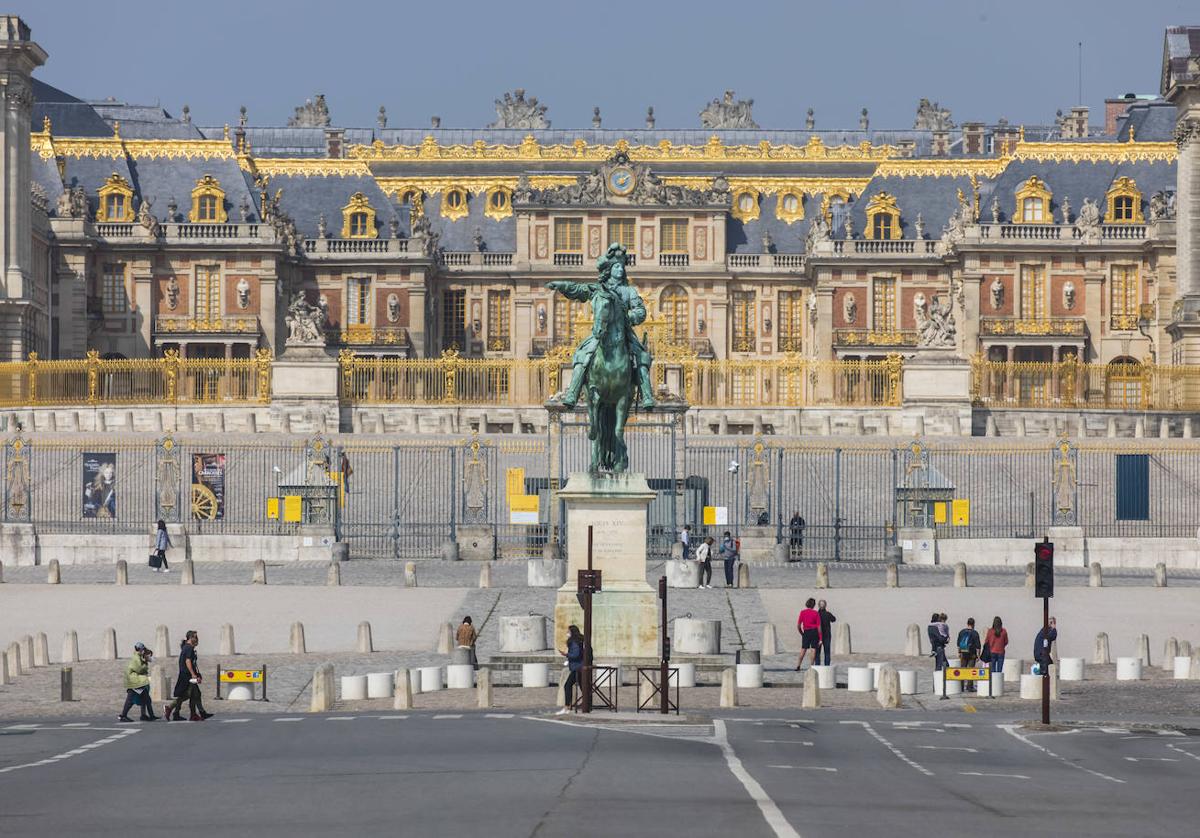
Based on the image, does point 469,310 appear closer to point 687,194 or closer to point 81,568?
point 687,194

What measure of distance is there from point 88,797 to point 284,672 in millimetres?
15299

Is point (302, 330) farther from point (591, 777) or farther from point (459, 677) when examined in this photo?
point (591, 777)

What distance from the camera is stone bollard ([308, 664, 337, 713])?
36875 mm

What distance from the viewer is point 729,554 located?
53062mm

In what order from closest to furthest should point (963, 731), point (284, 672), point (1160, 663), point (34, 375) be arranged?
point (963, 731)
point (284, 672)
point (1160, 663)
point (34, 375)

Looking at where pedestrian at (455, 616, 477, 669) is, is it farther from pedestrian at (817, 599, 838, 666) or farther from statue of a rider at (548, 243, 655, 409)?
pedestrian at (817, 599, 838, 666)

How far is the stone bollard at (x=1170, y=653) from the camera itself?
4250cm

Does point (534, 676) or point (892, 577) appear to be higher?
point (892, 577)

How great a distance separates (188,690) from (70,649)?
8.08 meters

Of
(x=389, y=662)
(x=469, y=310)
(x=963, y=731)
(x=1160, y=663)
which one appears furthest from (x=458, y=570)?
(x=469, y=310)

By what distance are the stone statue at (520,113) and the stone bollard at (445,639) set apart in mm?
90187

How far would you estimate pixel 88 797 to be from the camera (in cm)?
2586

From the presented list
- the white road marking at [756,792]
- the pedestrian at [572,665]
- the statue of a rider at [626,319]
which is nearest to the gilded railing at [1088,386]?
the statue of a rider at [626,319]

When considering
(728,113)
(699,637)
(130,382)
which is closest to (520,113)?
(728,113)
